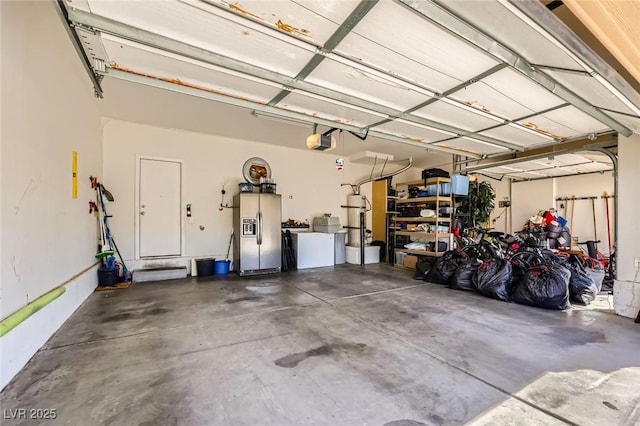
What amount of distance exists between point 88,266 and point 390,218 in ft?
21.7

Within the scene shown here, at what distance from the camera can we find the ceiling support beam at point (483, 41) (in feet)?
5.73

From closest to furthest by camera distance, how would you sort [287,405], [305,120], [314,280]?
[287,405] → [305,120] → [314,280]

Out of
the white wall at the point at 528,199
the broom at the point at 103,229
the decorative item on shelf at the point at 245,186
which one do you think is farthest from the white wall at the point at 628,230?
the broom at the point at 103,229

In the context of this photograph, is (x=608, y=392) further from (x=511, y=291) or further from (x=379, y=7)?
(x=379, y=7)

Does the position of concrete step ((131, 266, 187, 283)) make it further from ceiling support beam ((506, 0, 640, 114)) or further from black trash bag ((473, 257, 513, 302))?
ceiling support beam ((506, 0, 640, 114))

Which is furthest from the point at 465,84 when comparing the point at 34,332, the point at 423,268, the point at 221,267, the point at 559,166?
the point at 559,166

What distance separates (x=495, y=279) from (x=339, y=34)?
4.04m

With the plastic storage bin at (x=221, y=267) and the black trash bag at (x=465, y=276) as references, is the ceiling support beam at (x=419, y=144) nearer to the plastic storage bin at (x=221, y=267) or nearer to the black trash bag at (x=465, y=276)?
the black trash bag at (x=465, y=276)

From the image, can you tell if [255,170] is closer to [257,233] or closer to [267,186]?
[267,186]

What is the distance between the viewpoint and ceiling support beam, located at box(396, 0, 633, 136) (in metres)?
1.75

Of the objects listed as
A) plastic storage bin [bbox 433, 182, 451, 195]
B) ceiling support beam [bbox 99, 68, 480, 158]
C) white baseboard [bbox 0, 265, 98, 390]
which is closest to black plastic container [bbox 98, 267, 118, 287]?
white baseboard [bbox 0, 265, 98, 390]

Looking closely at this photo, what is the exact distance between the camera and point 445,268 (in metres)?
5.20

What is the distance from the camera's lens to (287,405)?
1.80m

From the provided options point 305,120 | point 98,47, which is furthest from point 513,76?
point 98,47
